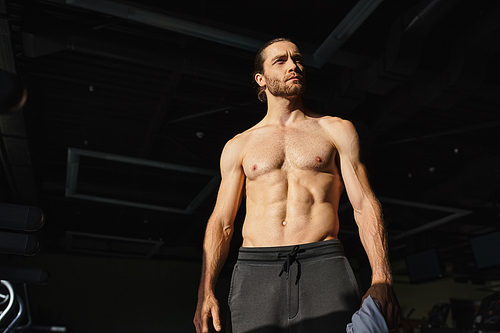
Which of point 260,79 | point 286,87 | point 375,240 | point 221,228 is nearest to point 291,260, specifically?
point 375,240

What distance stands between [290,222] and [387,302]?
1.44ft

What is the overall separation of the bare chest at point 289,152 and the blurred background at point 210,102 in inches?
36.7

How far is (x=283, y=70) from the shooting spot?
1.88 meters

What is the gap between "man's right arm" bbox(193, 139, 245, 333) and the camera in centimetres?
173

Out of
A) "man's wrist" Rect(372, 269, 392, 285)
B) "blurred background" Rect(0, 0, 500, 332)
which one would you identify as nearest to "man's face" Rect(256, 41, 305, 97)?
"man's wrist" Rect(372, 269, 392, 285)

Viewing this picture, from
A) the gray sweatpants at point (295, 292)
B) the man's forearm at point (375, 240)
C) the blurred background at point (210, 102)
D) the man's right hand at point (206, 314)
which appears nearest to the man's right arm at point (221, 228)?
the man's right hand at point (206, 314)

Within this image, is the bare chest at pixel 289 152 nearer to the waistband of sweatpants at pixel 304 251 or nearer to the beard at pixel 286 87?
the beard at pixel 286 87

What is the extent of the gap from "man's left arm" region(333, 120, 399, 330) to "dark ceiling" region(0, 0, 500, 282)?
2.13m

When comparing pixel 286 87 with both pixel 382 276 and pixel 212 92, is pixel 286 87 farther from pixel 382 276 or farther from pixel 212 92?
pixel 212 92

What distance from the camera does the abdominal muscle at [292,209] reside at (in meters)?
1.63

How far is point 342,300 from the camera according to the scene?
148 cm

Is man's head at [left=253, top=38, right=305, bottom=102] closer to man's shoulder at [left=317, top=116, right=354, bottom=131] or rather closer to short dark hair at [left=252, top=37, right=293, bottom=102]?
short dark hair at [left=252, top=37, right=293, bottom=102]

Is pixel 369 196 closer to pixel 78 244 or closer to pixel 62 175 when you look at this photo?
pixel 62 175

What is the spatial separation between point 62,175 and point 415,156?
5733 millimetres
